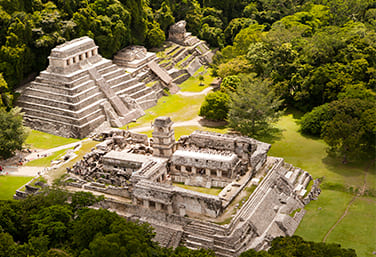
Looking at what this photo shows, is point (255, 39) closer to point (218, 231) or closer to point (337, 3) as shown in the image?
point (337, 3)

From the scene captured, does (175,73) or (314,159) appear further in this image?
(175,73)

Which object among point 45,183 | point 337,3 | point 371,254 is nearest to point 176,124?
point 45,183

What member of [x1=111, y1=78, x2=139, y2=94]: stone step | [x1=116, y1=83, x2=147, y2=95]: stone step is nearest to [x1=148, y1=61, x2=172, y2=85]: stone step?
[x1=116, y1=83, x2=147, y2=95]: stone step

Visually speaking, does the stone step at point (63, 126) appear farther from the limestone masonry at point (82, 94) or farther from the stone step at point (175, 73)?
the stone step at point (175, 73)

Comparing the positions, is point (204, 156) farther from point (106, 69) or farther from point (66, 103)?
point (106, 69)

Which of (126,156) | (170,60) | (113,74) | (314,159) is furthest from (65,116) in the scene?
(314,159)

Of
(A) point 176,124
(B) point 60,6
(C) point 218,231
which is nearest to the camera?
(C) point 218,231
